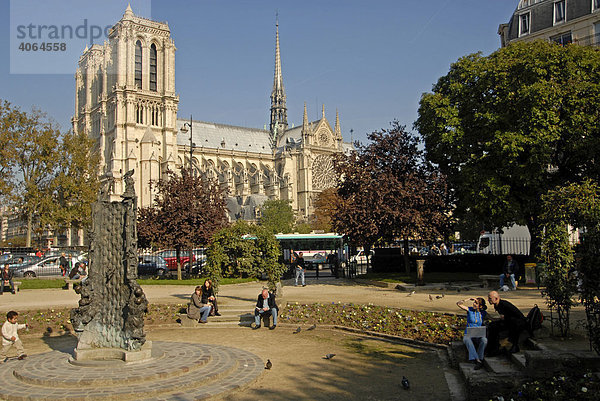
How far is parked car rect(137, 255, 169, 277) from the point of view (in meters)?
31.6

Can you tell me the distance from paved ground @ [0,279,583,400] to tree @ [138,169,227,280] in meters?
8.64

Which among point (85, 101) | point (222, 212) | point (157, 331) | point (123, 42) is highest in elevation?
point (123, 42)

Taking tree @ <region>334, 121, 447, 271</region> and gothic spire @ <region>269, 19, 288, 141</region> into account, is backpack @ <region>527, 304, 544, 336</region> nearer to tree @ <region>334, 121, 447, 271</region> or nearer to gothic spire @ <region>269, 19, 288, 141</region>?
tree @ <region>334, 121, 447, 271</region>

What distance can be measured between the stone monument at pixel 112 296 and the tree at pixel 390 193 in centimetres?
1419

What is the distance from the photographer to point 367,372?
348 inches

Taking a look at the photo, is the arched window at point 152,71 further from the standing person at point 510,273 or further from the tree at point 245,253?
the standing person at point 510,273

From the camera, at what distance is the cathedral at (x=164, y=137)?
2598 inches

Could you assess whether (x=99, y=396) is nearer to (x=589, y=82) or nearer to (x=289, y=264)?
(x=589, y=82)

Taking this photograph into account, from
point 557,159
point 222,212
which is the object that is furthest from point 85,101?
point 557,159

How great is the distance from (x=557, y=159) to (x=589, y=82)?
136 inches

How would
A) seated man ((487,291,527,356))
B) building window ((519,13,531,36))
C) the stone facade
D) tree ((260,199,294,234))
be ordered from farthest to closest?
tree ((260,199,294,234))
building window ((519,13,531,36))
the stone facade
seated man ((487,291,527,356))

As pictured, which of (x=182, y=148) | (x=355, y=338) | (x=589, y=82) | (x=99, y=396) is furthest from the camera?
(x=182, y=148)

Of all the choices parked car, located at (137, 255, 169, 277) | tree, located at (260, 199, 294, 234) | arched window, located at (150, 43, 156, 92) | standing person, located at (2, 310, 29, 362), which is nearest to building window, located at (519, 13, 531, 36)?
parked car, located at (137, 255, 169, 277)

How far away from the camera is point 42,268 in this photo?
31391mm
